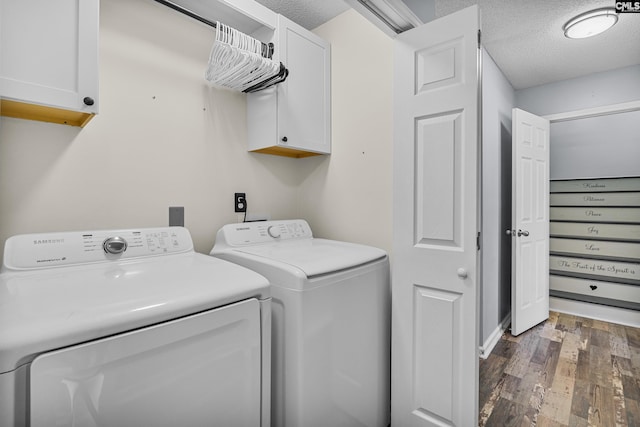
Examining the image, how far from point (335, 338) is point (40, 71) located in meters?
1.48

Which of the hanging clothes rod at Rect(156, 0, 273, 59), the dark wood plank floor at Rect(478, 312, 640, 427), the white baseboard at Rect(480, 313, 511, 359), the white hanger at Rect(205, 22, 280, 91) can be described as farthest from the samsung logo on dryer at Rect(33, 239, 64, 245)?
the white baseboard at Rect(480, 313, 511, 359)

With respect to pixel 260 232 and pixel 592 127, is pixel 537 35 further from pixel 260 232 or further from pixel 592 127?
pixel 260 232

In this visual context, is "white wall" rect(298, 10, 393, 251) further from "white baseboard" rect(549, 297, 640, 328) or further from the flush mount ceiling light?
"white baseboard" rect(549, 297, 640, 328)

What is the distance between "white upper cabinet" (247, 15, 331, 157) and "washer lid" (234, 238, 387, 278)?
0.62 metres

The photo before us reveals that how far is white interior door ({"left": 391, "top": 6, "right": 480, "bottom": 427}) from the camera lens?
4.41 feet

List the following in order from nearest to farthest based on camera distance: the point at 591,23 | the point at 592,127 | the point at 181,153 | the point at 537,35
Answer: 1. the point at 181,153
2. the point at 591,23
3. the point at 537,35
4. the point at 592,127

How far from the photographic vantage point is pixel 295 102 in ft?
6.23

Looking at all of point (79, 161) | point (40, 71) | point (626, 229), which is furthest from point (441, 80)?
point (626, 229)

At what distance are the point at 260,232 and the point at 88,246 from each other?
822mm

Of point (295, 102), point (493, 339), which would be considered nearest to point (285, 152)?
point (295, 102)

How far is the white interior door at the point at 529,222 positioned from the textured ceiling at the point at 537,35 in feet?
1.49

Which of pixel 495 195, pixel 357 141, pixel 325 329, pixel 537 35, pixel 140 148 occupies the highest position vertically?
pixel 537 35

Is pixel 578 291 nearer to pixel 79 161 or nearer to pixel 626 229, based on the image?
pixel 626 229

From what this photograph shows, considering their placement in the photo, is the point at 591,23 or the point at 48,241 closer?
the point at 48,241
